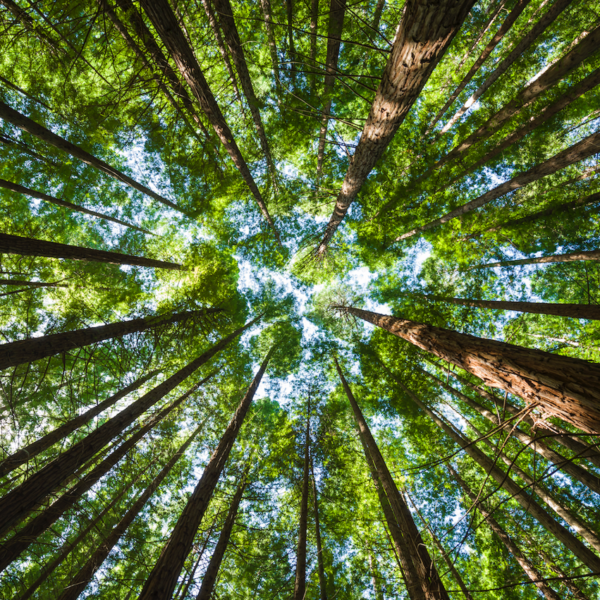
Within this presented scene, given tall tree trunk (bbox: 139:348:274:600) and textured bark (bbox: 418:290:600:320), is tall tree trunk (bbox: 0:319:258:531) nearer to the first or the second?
tall tree trunk (bbox: 139:348:274:600)

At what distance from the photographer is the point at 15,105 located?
8758 mm

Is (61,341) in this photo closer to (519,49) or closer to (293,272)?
(293,272)

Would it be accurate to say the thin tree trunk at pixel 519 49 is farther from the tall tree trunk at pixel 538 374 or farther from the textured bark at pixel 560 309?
the tall tree trunk at pixel 538 374

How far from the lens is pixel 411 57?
123 inches

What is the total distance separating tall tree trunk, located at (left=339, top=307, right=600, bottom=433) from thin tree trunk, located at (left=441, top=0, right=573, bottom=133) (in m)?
8.76

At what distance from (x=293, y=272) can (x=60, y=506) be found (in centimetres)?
1106

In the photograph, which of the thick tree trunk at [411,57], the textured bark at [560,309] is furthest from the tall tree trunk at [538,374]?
the textured bark at [560,309]

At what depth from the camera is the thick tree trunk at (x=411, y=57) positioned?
2797 millimetres

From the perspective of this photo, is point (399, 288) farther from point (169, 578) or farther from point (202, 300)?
point (169, 578)

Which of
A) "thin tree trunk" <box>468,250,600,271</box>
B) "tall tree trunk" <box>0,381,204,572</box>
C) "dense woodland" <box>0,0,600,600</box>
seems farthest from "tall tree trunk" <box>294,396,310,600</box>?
"thin tree trunk" <box>468,250,600,271</box>

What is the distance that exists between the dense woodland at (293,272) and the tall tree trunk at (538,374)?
21cm

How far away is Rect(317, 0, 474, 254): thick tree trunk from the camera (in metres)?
2.80

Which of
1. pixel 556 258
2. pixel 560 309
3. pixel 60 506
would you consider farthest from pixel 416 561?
pixel 556 258

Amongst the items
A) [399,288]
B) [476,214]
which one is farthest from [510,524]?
[476,214]
